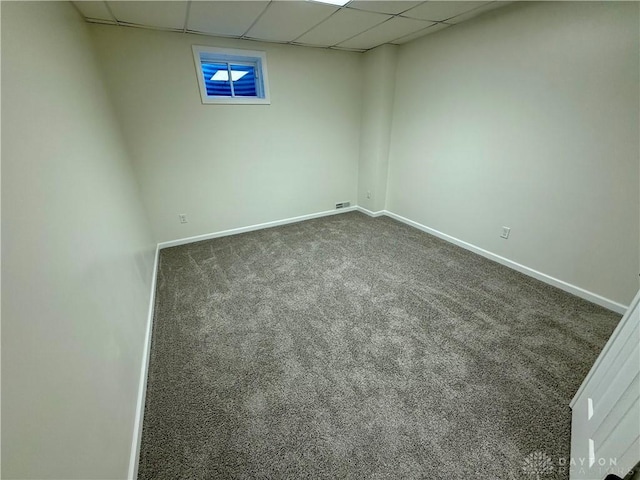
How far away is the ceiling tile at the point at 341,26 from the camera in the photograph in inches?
89.3

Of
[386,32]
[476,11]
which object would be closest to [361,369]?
[476,11]

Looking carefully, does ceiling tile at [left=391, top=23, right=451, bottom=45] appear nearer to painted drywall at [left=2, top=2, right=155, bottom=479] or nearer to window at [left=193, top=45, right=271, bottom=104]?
window at [left=193, top=45, right=271, bottom=104]

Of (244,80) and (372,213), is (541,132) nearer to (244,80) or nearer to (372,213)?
(372,213)

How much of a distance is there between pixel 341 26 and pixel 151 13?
1.61 meters

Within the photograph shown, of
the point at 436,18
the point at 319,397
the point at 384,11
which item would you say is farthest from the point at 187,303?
the point at 436,18

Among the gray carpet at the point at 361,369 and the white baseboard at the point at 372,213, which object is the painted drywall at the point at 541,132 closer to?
the gray carpet at the point at 361,369

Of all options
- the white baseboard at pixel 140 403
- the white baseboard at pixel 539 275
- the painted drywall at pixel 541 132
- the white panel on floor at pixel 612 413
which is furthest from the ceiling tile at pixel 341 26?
the white baseboard at pixel 140 403

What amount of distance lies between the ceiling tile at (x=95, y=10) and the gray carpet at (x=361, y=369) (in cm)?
221

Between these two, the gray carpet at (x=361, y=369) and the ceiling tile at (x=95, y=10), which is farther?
the ceiling tile at (x=95, y=10)

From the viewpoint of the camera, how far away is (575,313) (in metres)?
2.14

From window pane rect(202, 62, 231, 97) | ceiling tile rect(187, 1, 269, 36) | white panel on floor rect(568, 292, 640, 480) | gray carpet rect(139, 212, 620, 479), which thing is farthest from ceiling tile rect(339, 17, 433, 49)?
white panel on floor rect(568, 292, 640, 480)

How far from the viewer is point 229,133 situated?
3160 millimetres

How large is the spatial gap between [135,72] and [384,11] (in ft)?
7.74

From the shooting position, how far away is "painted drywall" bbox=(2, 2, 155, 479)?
0.66m
